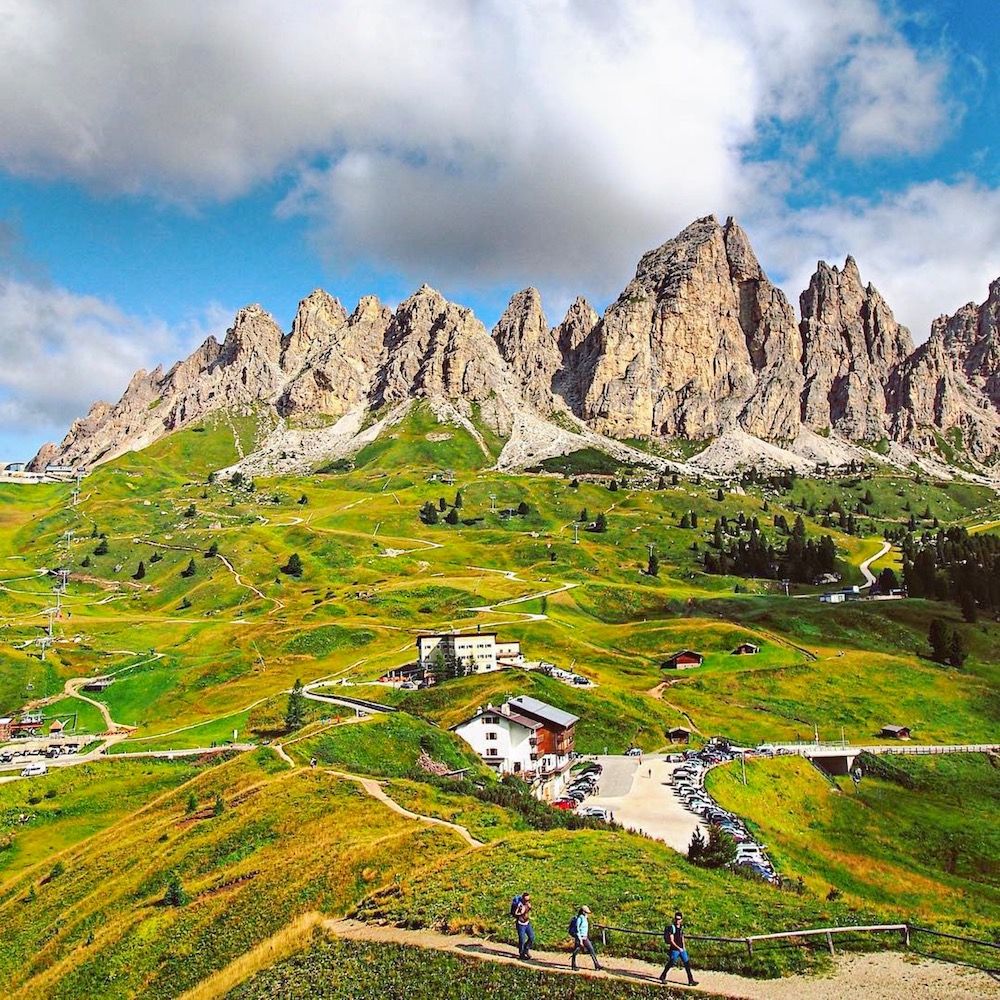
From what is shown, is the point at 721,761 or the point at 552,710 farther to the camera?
the point at 552,710

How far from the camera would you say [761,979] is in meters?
24.6

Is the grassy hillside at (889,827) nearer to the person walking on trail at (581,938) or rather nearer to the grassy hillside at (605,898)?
the grassy hillside at (605,898)

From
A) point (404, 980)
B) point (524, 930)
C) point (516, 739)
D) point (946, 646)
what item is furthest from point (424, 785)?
point (946, 646)

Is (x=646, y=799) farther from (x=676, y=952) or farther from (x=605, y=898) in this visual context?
(x=676, y=952)

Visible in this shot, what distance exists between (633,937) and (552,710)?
61366 mm

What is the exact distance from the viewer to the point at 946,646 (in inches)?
5517

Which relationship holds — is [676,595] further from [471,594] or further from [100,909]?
[100,909]

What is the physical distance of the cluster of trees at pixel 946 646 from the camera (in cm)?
13750

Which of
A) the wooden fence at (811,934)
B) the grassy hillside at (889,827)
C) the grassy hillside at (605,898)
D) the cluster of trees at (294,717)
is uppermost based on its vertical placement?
the wooden fence at (811,934)

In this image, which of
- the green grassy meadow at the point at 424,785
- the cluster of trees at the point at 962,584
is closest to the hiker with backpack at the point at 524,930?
the green grassy meadow at the point at 424,785

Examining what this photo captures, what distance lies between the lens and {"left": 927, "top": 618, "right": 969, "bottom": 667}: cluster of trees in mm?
137500

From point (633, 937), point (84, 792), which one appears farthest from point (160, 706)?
point (633, 937)

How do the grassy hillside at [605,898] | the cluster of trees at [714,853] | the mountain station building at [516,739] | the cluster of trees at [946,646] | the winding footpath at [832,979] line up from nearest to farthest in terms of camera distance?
1. the winding footpath at [832,979]
2. the grassy hillside at [605,898]
3. the cluster of trees at [714,853]
4. the mountain station building at [516,739]
5. the cluster of trees at [946,646]

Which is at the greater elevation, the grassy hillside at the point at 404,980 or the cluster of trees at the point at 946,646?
the grassy hillside at the point at 404,980
